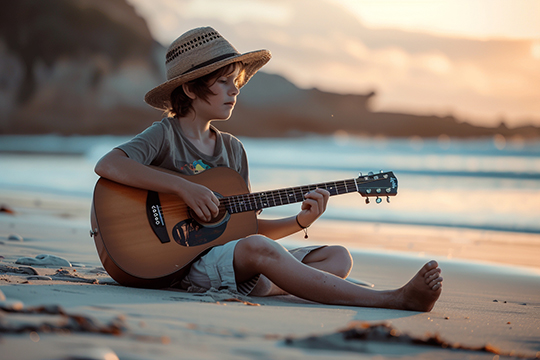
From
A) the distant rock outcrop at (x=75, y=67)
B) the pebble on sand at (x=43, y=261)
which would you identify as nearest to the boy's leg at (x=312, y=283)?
the pebble on sand at (x=43, y=261)

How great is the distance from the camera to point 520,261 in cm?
480

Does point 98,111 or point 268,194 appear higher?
point 98,111

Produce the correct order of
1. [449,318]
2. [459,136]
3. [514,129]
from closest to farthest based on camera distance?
[449,318]
[514,129]
[459,136]

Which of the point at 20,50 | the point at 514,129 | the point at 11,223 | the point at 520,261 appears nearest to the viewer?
the point at 520,261

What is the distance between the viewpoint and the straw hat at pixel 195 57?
2885mm

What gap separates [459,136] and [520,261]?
23.6m

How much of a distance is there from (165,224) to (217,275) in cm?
37

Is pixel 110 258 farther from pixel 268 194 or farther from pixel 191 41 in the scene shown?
pixel 191 41

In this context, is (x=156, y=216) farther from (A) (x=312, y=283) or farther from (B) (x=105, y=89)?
(B) (x=105, y=89)

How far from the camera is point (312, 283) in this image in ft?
8.02

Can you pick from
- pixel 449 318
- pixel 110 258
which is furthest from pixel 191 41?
pixel 449 318

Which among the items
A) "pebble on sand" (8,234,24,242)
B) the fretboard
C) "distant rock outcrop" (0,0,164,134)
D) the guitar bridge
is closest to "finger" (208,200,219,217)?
the fretboard

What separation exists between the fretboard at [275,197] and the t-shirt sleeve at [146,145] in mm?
425

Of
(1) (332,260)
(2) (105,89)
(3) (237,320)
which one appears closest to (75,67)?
(2) (105,89)
